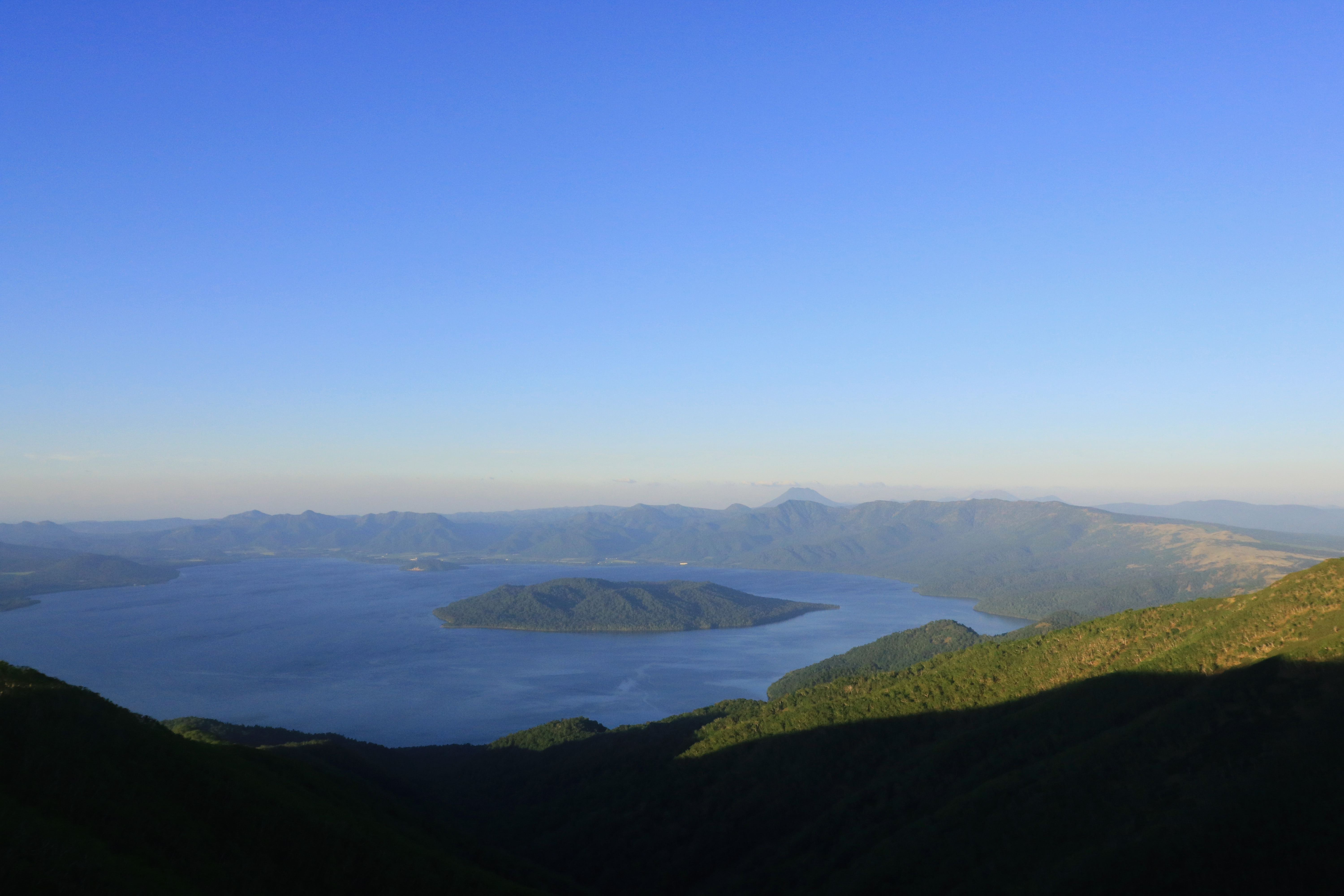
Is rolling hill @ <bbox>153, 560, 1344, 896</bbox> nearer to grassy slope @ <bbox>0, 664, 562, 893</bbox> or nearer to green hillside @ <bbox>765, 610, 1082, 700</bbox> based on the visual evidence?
grassy slope @ <bbox>0, 664, 562, 893</bbox>

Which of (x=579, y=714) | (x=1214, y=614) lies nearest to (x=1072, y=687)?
(x=1214, y=614)

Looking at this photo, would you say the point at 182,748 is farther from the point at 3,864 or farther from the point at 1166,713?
the point at 1166,713

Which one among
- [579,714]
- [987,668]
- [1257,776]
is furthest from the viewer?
[579,714]

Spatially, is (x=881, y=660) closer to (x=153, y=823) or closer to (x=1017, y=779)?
(x=1017, y=779)

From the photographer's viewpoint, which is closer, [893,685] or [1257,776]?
[1257,776]

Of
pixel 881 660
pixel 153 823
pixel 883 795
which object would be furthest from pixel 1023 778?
pixel 881 660

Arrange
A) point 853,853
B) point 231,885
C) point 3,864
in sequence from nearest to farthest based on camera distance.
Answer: point 3,864, point 231,885, point 853,853

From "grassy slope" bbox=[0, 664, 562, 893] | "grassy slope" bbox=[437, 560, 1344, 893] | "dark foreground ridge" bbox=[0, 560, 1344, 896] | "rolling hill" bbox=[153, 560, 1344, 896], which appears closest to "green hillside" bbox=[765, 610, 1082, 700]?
"rolling hill" bbox=[153, 560, 1344, 896]
